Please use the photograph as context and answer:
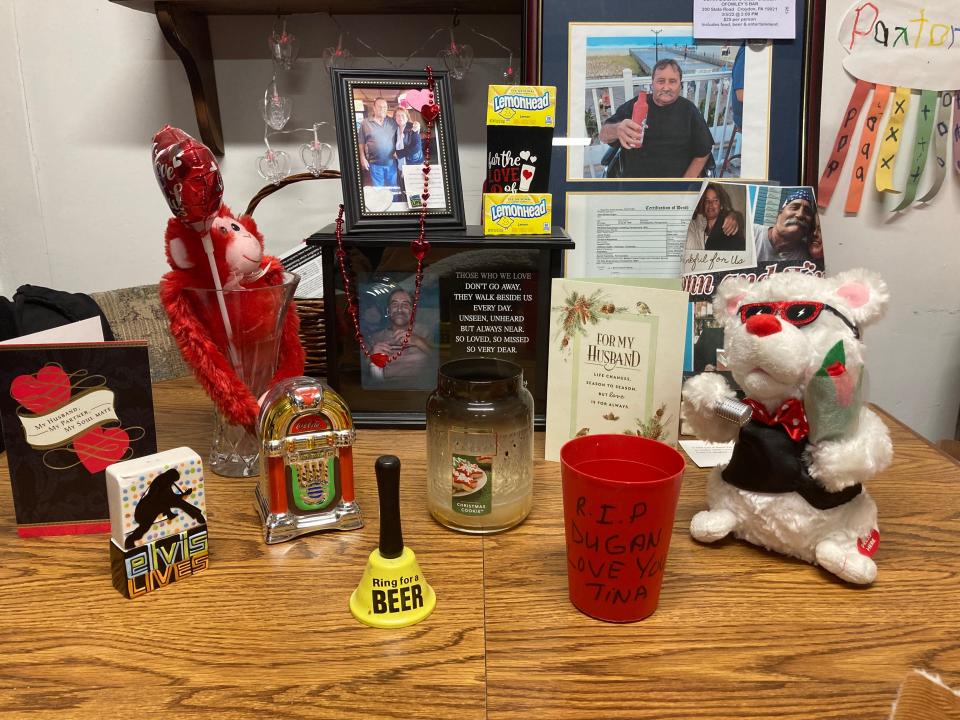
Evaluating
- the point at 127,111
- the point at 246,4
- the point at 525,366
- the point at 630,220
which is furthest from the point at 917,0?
the point at 127,111

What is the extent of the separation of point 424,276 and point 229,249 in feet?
1.00

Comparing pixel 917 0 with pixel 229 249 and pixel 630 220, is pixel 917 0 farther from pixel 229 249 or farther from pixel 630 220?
pixel 229 249

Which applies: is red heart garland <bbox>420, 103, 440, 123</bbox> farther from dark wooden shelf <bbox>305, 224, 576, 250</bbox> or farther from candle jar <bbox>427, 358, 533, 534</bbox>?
candle jar <bbox>427, 358, 533, 534</bbox>

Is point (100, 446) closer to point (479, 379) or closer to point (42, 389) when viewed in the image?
point (42, 389)

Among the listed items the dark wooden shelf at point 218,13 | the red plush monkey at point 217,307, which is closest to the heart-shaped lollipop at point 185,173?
the red plush monkey at point 217,307

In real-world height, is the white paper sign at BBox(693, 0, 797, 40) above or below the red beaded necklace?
above

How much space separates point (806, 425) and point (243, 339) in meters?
0.69

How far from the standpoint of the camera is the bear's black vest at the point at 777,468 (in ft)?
2.44

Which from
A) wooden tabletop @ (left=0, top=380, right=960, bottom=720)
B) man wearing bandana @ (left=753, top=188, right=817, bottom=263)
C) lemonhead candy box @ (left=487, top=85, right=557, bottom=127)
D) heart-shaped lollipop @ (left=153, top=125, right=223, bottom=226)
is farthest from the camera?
man wearing bandana @ (left=753, top=188, right=817, bottom=263)

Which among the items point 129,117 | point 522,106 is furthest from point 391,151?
point 129,117

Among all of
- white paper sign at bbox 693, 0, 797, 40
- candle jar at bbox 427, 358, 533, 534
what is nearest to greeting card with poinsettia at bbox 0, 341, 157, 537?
candle jar at bbox 427, 358, 533, 534

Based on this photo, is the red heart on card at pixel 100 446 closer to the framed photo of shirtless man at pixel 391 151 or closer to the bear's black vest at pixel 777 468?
the framed photo of shirtless man at pixel 391 151

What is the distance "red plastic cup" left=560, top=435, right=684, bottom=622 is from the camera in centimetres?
65

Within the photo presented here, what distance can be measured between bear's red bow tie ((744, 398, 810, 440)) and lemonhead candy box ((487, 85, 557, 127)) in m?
0.55
